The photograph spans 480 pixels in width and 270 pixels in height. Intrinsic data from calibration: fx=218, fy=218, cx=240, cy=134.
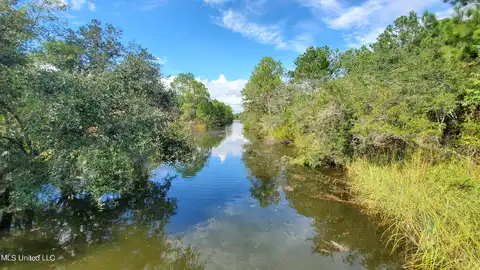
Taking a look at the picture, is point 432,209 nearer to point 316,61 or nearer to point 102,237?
point 102,237

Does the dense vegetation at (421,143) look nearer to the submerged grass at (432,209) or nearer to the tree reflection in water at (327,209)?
the submerged grass at (432,209)

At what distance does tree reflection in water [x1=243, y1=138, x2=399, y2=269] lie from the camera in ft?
18.5

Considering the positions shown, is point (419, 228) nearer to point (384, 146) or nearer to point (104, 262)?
point (384, 146)

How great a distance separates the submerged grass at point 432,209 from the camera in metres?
4.18

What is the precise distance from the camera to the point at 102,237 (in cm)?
612

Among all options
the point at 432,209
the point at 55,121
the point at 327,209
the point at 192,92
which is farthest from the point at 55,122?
the point at 192,92

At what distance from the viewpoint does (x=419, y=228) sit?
521 centimetres

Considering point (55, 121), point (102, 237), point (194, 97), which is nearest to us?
point (55, 121)

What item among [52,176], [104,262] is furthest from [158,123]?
[104,262]

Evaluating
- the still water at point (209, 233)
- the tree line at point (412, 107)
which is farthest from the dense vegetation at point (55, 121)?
the tree line at point (412, 107)

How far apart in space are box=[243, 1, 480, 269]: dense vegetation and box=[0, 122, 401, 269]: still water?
1.12m

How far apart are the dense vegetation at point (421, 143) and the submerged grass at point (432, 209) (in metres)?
0.02

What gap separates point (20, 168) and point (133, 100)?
3.30 metres

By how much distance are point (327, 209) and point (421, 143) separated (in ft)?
13.6
